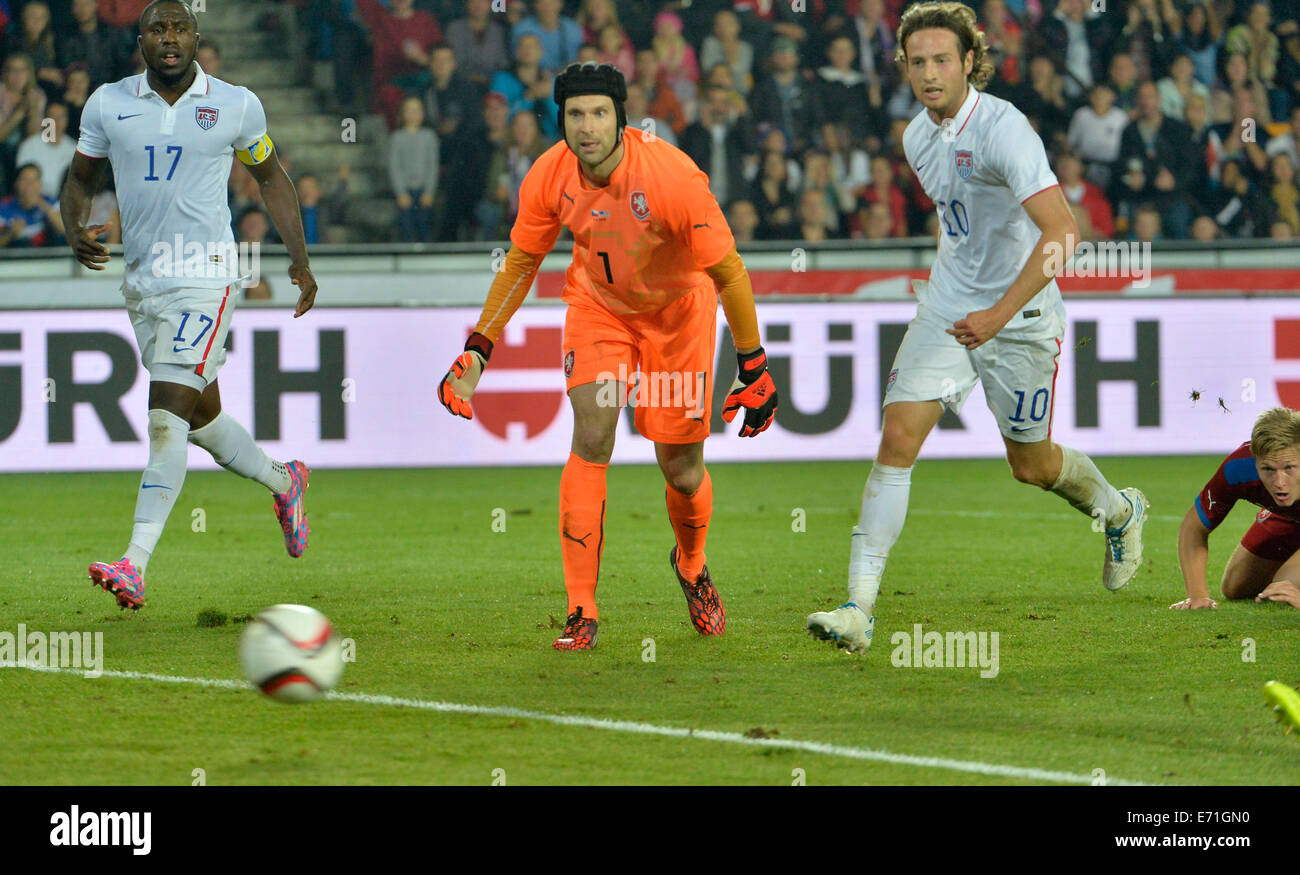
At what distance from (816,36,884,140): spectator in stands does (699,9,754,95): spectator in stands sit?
2.27ft

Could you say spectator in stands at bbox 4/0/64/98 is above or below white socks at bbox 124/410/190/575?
above

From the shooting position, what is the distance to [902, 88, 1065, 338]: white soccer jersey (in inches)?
214

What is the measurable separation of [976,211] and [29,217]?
10.1 metres

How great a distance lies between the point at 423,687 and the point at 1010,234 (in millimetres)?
2537

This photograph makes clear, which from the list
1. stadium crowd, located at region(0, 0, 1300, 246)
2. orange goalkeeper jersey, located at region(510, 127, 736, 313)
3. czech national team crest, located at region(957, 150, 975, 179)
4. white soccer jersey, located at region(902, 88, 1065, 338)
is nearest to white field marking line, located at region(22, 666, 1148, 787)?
orange goalkeeper jersey, located at region(510, 127, 736, 313)

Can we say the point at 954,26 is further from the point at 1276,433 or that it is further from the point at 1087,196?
the point at 1087,196

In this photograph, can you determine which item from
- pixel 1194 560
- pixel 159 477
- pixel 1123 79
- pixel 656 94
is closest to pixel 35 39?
pixel 656 94

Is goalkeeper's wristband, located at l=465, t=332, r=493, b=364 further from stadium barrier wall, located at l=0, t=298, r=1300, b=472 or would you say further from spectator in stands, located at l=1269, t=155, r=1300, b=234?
spectator in stands, located at l=1269, t=155, r=1300, b=234

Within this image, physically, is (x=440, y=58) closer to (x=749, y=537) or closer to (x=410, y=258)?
(x=410, y=258)

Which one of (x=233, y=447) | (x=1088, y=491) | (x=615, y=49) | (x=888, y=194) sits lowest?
(x=1088, y=491)

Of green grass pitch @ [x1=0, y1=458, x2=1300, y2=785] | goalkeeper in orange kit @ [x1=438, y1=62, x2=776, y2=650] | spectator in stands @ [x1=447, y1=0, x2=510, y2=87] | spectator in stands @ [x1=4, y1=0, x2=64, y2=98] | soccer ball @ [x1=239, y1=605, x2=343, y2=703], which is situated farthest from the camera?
spectator in stands @ [x1=447, y1=0, x2=510, y2=87]

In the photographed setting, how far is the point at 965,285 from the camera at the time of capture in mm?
5758

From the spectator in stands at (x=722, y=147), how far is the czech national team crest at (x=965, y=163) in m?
8.78
